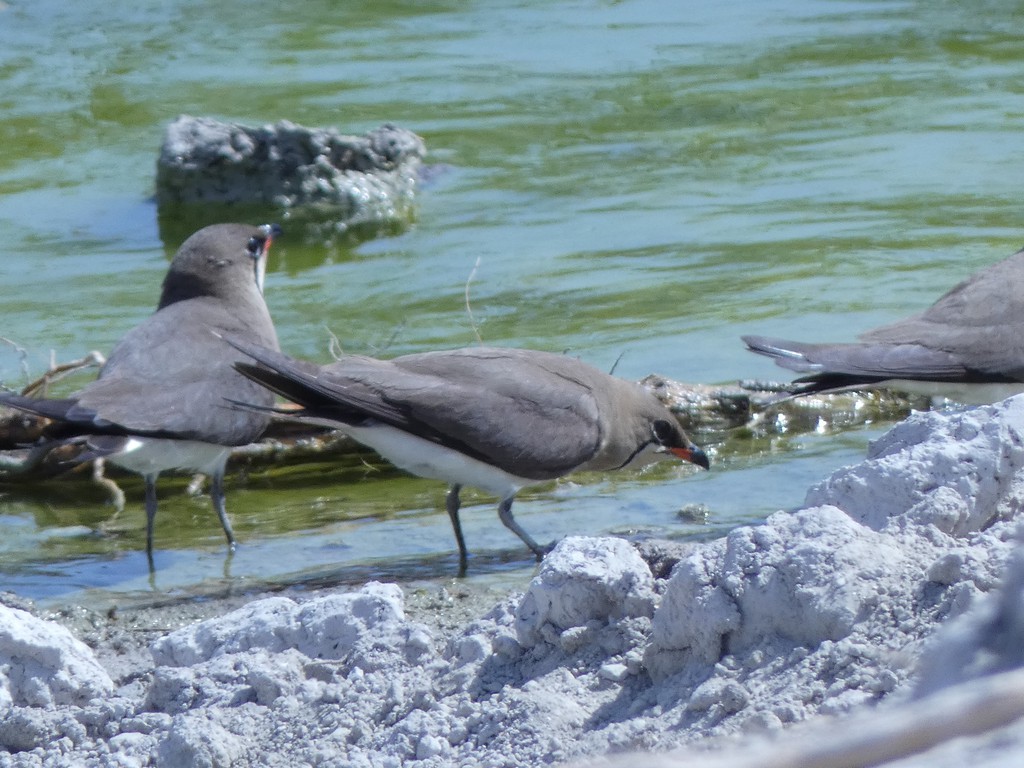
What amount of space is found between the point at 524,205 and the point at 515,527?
22.3ft

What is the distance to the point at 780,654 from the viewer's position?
144 inches

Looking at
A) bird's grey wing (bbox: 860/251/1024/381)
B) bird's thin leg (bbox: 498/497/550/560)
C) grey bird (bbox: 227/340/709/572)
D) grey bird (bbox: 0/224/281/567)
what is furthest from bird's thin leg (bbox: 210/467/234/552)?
bird's grey wing (bbox: 860/251/1024/381)

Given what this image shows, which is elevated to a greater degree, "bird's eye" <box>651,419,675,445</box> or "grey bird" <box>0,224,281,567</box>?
"grey bird" <box>0,224,281,567</box>

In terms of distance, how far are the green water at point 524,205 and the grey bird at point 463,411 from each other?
29cm

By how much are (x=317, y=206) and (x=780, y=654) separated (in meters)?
9.87

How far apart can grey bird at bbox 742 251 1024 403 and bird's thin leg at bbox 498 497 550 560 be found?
1261 mm

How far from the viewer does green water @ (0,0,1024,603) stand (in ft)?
23.4

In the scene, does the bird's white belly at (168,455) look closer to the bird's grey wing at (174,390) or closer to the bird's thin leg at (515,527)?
the bird's grey wing at (174,390)

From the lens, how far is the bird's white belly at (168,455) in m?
6.70

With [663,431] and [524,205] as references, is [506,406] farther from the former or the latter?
[524,205]

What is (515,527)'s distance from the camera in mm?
6500

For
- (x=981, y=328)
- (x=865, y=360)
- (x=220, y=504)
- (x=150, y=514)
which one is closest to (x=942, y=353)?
(x=981, y=328)

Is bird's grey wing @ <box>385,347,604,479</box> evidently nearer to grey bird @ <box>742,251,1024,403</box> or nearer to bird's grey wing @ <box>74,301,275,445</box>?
bird's grey wing @ <box>74,301,275,445</box>

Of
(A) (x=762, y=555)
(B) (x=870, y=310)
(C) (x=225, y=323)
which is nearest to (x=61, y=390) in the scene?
(C) (x=225, y=323)
